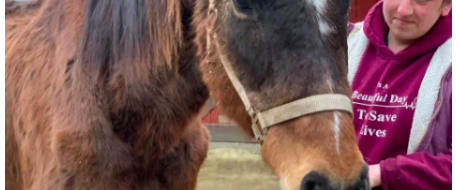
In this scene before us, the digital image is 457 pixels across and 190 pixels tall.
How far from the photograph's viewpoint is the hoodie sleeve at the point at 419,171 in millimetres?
1744

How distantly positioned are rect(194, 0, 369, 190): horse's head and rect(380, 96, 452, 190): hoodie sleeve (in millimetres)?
401

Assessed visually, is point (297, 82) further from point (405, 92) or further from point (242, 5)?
point (405, 92)

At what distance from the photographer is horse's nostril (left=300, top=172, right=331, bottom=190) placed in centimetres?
132

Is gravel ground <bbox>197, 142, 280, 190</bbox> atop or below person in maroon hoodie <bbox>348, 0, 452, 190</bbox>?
below

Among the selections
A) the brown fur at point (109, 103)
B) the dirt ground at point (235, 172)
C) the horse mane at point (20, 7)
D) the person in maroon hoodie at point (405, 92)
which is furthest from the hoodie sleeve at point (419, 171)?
the dirt ground at point (235, 172)

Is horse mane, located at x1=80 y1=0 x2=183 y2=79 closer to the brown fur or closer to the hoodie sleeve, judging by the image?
the brown fur

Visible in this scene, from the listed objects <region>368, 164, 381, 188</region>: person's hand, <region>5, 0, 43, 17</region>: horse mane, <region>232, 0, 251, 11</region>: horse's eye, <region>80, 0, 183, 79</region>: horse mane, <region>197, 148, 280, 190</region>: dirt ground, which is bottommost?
<region>197, 148, 280, 190</region>: dirt ground

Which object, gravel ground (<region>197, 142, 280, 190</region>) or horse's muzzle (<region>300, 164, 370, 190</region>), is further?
gravel ground (<region>197, 142, 280, 190</region>)

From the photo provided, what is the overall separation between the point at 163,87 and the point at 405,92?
79cm

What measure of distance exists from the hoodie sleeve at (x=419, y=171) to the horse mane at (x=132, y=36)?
2.40ft

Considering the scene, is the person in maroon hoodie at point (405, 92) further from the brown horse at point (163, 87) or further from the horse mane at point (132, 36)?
the horse mane at point (132, 36)

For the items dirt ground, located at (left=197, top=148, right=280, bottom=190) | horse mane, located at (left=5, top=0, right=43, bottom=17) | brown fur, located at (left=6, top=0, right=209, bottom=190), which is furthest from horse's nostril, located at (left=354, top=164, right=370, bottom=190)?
dirt ground, located at (left=197, top=148, right=280, bottom=190)

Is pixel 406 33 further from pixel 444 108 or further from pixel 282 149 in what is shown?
pixel 282 149

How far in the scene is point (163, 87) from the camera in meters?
1.80
